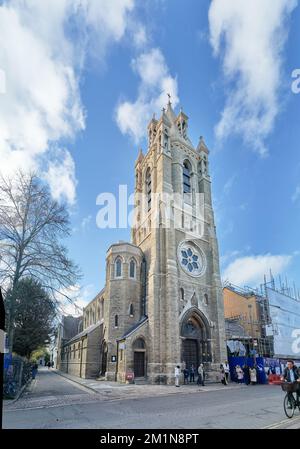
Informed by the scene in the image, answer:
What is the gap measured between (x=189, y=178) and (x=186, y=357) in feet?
66.6

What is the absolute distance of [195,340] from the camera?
28047mm

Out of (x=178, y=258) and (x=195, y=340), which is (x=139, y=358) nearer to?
(x=195, y=340)

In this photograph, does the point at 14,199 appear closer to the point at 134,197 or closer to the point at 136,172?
the point at 134,197

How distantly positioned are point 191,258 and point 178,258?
91.0 inches

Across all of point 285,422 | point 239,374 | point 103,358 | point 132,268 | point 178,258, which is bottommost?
point 239,374

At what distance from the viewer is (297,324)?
4312 cm

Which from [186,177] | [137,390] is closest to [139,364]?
[137,390]

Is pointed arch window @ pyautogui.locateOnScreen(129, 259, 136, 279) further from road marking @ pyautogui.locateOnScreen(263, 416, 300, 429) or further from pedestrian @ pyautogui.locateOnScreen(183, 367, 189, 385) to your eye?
road marking @ pyautogui.locateOnScreen(263, 416, 300, 429)

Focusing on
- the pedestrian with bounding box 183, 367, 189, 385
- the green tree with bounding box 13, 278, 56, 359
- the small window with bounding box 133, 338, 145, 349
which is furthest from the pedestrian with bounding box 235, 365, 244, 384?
the green tree with bounding box 13, 278, 56, 359

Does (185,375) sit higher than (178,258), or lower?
lower

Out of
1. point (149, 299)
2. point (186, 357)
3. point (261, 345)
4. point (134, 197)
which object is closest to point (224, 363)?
point (186, 357)

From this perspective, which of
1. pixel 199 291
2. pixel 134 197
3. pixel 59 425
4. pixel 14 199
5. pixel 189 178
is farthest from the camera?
pixel 134 197

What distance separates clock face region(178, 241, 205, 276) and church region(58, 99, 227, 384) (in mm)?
105
